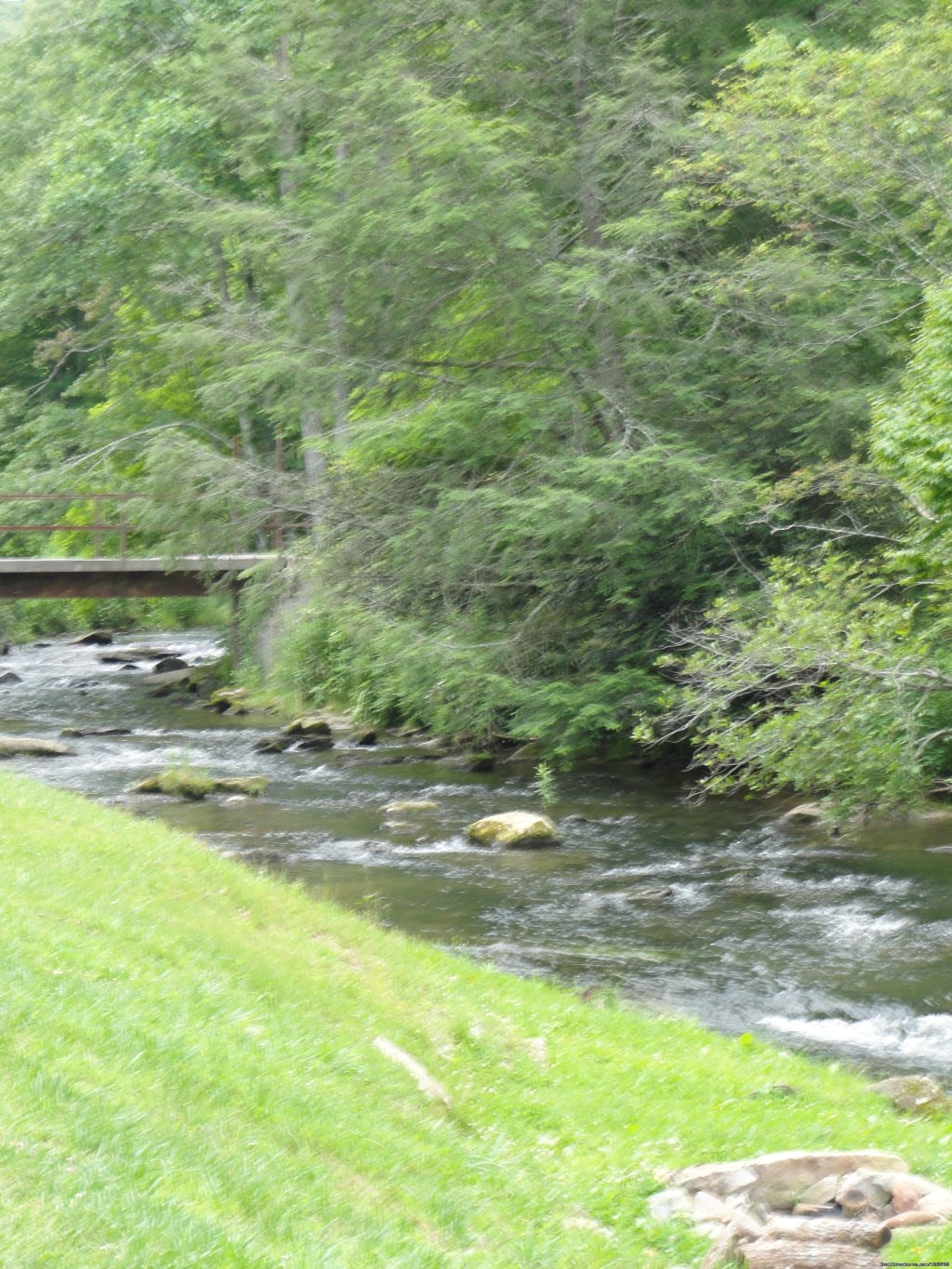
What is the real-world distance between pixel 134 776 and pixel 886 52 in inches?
561

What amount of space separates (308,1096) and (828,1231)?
6.89ft

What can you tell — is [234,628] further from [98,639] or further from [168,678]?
[98,639]

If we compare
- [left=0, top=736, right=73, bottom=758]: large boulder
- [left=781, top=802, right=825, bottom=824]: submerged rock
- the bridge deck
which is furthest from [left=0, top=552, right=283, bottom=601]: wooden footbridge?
[left=781, top=802, right=825, bottom=824]: submerged rock

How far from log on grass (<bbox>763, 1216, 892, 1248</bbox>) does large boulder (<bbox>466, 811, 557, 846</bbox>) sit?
11.3m

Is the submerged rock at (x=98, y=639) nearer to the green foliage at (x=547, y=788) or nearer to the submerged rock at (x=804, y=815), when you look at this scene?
the green foliage at (x=547, y=788)

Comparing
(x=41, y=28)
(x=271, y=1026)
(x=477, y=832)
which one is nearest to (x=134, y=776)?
(x=477, y=832)

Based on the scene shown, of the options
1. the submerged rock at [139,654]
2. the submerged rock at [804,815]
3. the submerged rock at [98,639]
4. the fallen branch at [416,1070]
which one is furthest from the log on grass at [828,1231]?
the submerged rock at [98,639]

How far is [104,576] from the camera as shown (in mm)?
32438

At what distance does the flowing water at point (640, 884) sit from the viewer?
11422mm

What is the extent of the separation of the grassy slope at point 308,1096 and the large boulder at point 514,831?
6.27 meters

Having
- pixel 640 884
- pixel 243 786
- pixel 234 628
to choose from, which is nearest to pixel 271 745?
pixel 243 786

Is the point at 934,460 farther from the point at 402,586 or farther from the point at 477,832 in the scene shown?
the point at 402,586

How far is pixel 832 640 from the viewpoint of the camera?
14547 millimetres

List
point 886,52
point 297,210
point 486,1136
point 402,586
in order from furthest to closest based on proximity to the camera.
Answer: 1. point 297,210
2. point 402,586
3. point 886,52
4. point 486,1136
